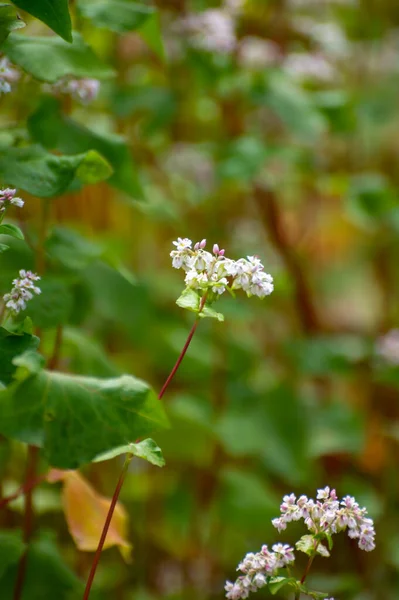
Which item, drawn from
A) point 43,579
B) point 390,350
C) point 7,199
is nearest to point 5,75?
point 7,199

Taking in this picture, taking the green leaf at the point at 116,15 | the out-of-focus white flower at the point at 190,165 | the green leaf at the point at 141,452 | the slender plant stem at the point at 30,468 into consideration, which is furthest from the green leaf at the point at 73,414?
the out-of-focus white flower at the point at 190,165

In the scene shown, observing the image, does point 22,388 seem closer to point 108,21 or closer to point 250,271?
point 250,271

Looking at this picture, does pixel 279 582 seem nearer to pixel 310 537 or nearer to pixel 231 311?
pixel 310 537

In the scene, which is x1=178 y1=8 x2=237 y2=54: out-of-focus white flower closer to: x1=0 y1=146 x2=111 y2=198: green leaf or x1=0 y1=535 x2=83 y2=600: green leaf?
x1=0 y1=146 x2=111 y2=198: green leaf

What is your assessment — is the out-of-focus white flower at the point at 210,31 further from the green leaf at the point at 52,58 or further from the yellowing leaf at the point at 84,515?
the yellowing leaf at the point at 84,515

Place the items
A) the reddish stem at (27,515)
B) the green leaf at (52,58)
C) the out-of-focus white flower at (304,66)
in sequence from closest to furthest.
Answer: the green leaf at (52,58), the reddish stem at (27,515), the out-of-focus white flower at (304,66)

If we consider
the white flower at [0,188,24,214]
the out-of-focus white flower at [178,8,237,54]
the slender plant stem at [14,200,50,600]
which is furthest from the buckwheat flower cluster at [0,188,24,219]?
the out-of-focus white flower at [178,8,237,54]
